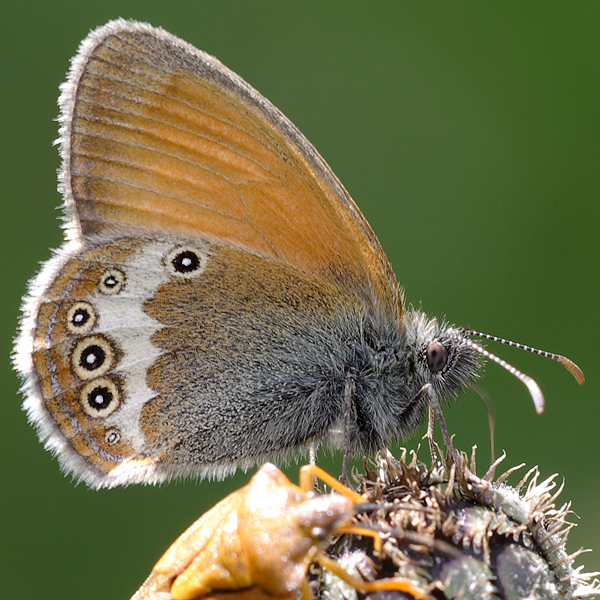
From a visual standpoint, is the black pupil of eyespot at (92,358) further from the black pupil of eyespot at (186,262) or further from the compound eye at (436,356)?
the compound eye at (436,356)

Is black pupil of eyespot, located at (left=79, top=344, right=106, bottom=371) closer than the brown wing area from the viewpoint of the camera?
No

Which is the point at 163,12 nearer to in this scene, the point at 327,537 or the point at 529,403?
the point at 529,403

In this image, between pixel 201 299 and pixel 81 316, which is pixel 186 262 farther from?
pixel 81 316

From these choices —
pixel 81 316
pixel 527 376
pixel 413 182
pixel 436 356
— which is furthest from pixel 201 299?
pixel 413 182

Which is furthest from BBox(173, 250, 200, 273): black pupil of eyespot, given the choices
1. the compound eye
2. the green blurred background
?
the green blurred background

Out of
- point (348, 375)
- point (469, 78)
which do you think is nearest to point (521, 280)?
point (469, 78)

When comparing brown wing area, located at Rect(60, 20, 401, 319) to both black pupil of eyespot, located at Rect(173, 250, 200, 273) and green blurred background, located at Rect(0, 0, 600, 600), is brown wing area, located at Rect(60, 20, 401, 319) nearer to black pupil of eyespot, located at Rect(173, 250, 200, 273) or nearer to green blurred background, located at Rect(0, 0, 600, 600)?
black pupil of eyespot, located at Rect(173, 250, 200, 273)
